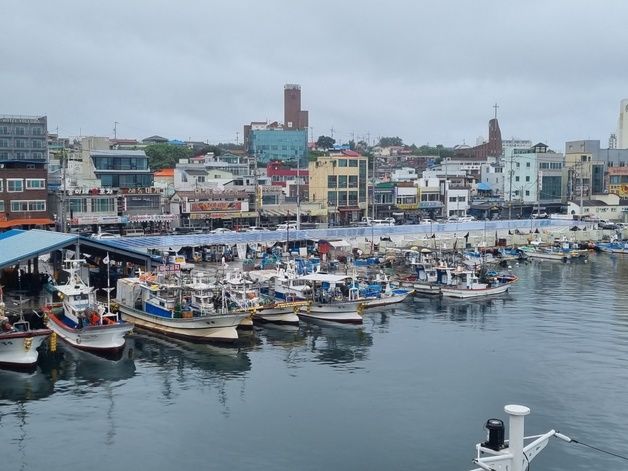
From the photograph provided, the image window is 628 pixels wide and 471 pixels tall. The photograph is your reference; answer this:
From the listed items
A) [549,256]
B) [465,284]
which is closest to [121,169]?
[465,284]

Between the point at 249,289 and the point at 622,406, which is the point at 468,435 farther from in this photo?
the point at 249,289

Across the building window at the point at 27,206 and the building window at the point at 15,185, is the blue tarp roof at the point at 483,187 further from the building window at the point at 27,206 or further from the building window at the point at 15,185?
the building window at the point at 15,185

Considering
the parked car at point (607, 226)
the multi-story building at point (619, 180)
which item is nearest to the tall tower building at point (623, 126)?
the multi-story building at point (619, 180)

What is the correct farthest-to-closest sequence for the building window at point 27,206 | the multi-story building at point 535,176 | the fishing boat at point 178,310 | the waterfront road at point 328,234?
the multi-story building at point 535,176
the building window at point 27,206
the waterfront road at point 328,234
the fishing boat at point 178,310

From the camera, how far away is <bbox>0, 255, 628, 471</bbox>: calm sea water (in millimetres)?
23031

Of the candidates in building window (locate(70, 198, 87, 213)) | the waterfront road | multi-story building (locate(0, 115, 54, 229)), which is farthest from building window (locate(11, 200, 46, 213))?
the waterfront road

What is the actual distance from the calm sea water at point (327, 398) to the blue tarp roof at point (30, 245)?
762 cm

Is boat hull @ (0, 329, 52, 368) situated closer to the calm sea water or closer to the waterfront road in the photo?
the calm sea water

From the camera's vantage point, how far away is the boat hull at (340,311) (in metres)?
42.0

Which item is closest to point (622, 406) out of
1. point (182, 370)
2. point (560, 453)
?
point (560, 453)

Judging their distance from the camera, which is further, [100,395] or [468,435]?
[100,395]

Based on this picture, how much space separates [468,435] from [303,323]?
19.6 metres

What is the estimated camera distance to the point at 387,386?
2978 cm

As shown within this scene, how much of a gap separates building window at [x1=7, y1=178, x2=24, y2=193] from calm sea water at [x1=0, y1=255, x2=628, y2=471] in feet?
96.5
